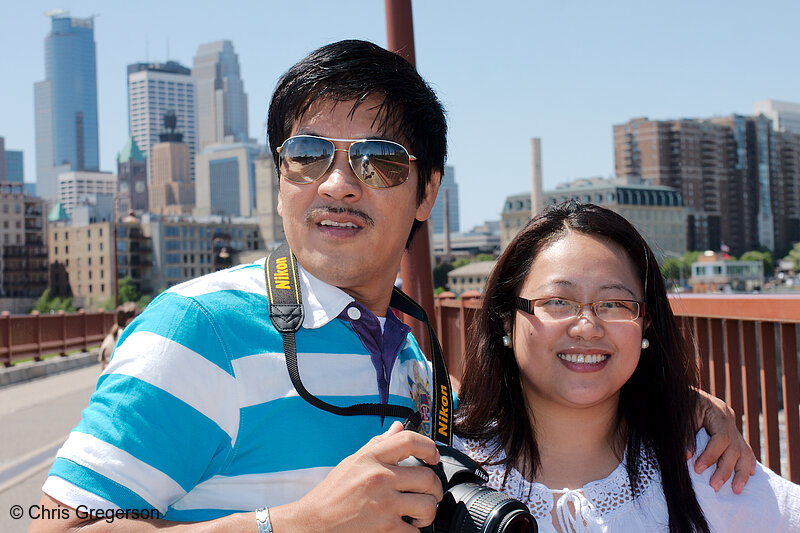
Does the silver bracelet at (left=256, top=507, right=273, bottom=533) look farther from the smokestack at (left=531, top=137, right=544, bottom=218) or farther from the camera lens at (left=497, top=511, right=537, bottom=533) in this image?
the smokestack at (left=531, top=137, right=544, bottom=218)

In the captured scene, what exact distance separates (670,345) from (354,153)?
1206mm

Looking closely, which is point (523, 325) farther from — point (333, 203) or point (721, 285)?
point (721, 285)

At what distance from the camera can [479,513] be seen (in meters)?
1.62

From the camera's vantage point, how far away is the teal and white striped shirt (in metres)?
1.69

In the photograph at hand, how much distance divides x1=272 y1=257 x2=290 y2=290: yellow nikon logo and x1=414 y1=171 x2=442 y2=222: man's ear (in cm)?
54

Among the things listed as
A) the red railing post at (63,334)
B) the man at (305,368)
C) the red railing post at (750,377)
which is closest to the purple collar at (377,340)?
the man at (305,368)

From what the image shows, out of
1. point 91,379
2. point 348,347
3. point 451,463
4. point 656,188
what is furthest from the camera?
point 656,188

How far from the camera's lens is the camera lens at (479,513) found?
160 cm

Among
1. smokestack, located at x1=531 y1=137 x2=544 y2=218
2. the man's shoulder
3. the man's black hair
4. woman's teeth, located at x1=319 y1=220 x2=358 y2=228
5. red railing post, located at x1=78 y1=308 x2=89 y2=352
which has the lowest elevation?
red railing post, located at x1=78 y1=308 x2=89 y2=352

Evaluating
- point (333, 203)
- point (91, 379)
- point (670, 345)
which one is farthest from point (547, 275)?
point (91, 379)

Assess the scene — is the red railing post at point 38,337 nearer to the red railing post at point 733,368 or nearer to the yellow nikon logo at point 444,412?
the red railing post at point 733,368

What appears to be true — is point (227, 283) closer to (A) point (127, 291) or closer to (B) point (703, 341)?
(B) point (703, 341)

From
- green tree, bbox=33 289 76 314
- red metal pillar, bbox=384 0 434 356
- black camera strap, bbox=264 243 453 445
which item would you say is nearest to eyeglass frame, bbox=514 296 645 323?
black camera strap, bbox=264 243 453 445

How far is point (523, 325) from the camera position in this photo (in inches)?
96.6
